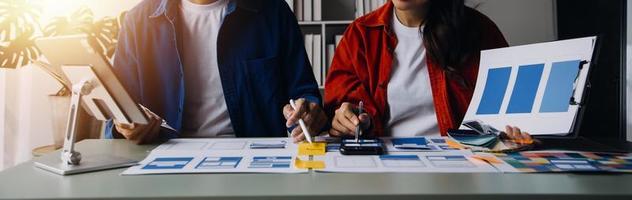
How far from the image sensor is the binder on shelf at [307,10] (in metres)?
2.52

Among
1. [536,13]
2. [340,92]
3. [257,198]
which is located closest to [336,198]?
[257,198]

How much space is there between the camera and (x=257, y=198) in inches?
23.6

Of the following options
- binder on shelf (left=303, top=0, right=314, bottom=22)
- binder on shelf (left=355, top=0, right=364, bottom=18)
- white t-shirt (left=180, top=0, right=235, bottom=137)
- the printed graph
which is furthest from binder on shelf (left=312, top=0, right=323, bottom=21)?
the printed graph

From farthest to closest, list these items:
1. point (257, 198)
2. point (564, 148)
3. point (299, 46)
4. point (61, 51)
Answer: point (299, 46)
point (564, 148)
point (61, 51)
point (257, 198)

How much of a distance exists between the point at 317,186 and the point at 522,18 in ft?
8.14

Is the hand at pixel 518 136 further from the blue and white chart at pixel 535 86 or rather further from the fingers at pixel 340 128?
the fingers at pixel 340 128

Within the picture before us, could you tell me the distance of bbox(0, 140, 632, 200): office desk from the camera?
607mm

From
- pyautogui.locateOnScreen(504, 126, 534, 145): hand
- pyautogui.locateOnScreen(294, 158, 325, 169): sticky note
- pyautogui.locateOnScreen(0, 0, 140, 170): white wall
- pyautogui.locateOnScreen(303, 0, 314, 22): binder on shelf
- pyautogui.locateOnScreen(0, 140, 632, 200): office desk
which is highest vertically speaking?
pyautogui.locateOnScreen(303, 0, 314, 22): binder on shelf

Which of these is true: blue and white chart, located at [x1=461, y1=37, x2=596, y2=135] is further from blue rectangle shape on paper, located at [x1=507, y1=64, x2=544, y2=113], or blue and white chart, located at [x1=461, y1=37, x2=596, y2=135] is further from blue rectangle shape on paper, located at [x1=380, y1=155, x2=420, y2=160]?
blue rectangle shape on paper, located at [x1=380, y1=155, x2=420, y2=160]

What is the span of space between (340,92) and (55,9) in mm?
1993

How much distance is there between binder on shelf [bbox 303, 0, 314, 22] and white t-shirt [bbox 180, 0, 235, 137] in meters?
1.05

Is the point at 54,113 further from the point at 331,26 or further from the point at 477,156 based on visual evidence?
the point at 477,156

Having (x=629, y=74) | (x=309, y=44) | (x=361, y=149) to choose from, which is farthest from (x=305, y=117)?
(x=629, y=74)

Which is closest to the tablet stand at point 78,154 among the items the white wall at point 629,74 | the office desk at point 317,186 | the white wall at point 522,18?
the office desk at point 317,186
